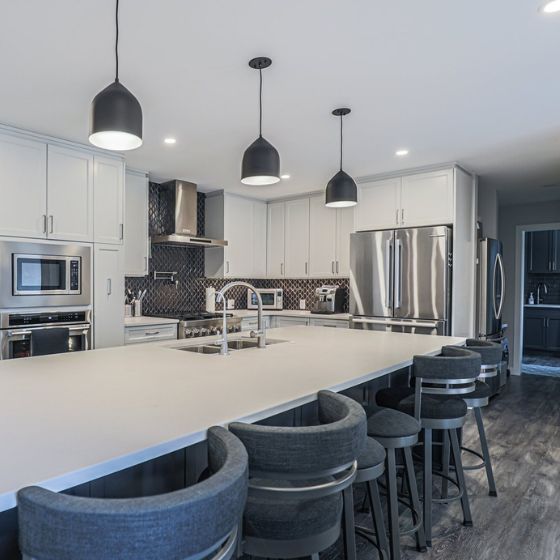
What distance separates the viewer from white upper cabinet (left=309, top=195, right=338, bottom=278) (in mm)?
5402

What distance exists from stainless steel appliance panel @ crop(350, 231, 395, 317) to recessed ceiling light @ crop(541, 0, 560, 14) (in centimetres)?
263

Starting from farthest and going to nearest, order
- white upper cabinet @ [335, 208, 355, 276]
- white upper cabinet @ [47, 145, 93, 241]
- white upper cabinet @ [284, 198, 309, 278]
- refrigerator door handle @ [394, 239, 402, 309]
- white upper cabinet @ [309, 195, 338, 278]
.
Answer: white upper cabinet @ [284, 198, 309, 278]
white upper cabinet @ [309, 195, 338, 278]
white upper cabinet @ [335, 208, 355, 276]
refrigerator door handle @ [394, 239, 402, 309]
white upper cabinet @ [47, 145, 93, 241]

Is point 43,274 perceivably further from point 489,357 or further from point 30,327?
point 489,357

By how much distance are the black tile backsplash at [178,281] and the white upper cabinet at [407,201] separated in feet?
3.82

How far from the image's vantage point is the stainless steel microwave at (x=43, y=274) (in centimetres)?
326

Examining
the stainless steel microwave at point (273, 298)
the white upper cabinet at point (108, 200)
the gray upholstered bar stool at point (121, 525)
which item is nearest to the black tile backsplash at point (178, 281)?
the stainless steel microwave at point (273, 298)

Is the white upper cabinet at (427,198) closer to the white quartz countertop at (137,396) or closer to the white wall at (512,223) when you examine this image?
the white quartz countertop at (137,396)

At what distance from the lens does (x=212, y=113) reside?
9.82 ft

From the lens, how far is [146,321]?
13.8ft

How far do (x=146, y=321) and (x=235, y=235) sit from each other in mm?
1854

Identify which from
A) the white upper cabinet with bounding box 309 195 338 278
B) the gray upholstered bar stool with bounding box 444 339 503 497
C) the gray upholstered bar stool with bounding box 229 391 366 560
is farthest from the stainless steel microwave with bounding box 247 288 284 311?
the gray upholstered bar stool with bounding box 229 391 366 560

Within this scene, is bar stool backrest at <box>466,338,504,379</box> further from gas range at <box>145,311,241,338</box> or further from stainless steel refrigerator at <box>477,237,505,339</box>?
gas range at <box>145,311,241,338</box>

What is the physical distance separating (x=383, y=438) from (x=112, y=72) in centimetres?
235

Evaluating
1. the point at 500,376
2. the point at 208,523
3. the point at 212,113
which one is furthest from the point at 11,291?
the point at 500,376
